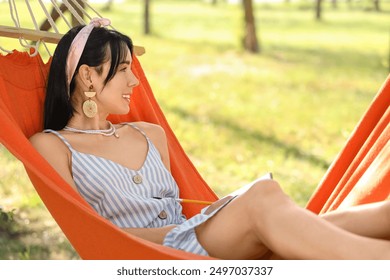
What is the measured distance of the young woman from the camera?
199 centimetres

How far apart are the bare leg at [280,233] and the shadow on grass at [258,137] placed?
11.4 ft

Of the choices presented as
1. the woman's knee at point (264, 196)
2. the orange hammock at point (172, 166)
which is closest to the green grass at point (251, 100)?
the orange hammock at point (172, 166)

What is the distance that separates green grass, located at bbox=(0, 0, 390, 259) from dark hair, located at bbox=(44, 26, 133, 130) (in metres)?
1.28

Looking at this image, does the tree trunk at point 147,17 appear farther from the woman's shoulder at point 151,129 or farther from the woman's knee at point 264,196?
the woman's knee at point 264,196

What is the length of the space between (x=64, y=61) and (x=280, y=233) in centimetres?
93

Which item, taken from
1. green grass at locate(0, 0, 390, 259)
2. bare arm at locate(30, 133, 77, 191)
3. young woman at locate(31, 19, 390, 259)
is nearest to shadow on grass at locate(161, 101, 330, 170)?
green grass at locate(0, 0, 390, 259)

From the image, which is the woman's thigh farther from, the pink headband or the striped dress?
the pink headband

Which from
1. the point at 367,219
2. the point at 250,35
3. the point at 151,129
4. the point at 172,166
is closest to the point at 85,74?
the point at 151,129

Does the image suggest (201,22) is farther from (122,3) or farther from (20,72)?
(20,72)

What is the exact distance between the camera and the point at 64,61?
96.9 inches

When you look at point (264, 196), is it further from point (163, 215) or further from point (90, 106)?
point (90, 106)

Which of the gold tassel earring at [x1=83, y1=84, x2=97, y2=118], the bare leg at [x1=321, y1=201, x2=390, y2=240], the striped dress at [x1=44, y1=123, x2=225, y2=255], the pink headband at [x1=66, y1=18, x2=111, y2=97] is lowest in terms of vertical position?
the striped dress at [x1=44, y1=123, x2=225, y2=255]

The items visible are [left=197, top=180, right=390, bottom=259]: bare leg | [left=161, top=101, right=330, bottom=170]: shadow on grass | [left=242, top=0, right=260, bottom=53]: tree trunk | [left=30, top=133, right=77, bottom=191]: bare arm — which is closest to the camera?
[left=197, top=180, right=390, bottom=259]: bare leg

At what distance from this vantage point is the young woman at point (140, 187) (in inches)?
78.2
